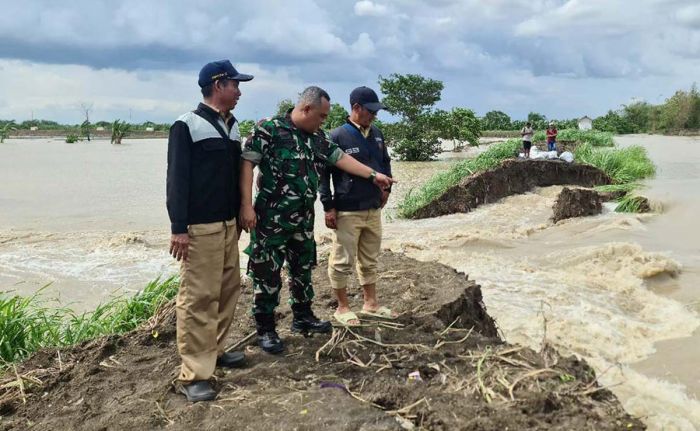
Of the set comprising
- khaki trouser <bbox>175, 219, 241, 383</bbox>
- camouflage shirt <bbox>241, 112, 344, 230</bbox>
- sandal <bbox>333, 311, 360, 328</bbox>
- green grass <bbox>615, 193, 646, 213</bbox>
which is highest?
camouflage shirt <bbox>241, 112, 344, 230</bbox>

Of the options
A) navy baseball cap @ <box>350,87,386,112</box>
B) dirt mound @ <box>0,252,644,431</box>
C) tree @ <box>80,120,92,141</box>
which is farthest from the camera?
tree @ <box>80,120,92,141</box>

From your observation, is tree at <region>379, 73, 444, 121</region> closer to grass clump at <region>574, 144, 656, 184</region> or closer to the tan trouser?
grass clump at <region>574, 144, 656, 184</region>

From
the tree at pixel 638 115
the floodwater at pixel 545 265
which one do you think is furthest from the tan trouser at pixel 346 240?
the tree at pixel 638 115

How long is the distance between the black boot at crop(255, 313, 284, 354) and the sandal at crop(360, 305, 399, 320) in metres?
0.86

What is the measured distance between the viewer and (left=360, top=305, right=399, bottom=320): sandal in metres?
4.33

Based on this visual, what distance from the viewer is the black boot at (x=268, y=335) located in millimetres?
3682

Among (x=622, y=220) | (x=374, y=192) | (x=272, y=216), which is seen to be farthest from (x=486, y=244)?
(x=272, y=216)

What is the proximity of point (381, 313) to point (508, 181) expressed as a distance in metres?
11.0

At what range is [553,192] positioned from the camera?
14.6m

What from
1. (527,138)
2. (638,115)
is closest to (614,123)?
(638,115)

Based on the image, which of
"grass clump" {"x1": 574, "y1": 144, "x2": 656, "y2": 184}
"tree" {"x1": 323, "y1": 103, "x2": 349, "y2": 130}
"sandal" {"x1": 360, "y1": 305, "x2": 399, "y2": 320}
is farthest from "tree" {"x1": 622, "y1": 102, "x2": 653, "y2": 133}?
"sandal" {"x1": 360, "y1": 305, "x2": 399, "y2": 320}

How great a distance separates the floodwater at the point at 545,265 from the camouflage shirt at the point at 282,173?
63.1 inches

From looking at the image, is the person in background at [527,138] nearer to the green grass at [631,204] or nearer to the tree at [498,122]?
the green grass at [631,204]

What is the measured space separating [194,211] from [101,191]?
16.8m
